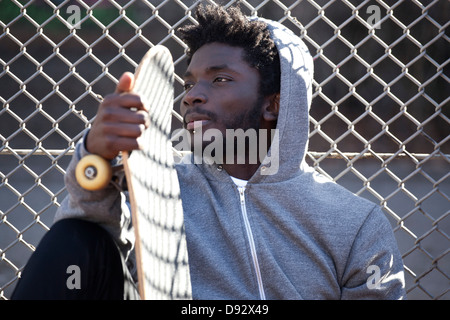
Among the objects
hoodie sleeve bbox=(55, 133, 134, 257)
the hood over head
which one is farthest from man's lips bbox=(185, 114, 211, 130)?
hoodie sleeve bbox=(55, 133, 134, 257)

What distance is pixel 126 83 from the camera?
1.57m

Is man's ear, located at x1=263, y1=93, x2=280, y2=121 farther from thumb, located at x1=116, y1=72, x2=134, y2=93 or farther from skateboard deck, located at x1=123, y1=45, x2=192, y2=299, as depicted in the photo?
thumb, located at x1=116, y1=72, x2=134, y2=93

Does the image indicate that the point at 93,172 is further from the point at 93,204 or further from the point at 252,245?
the point at 252,245

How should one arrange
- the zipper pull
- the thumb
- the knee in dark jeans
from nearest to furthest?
the thumb, the knee in dark jeans, the zipper pull

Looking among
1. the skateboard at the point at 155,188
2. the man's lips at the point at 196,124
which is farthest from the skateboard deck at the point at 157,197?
the man's lips at the point at 196,124

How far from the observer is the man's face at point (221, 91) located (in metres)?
2.36

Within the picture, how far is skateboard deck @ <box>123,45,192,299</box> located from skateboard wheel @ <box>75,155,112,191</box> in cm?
8

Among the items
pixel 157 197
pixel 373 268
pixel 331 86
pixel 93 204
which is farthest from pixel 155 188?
pixel 331 86

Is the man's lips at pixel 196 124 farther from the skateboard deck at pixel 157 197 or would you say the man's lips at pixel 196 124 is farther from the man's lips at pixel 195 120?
the skateboard deck at pixel 157 197

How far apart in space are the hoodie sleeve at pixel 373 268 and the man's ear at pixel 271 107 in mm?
610

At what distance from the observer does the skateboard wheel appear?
1.64 m
